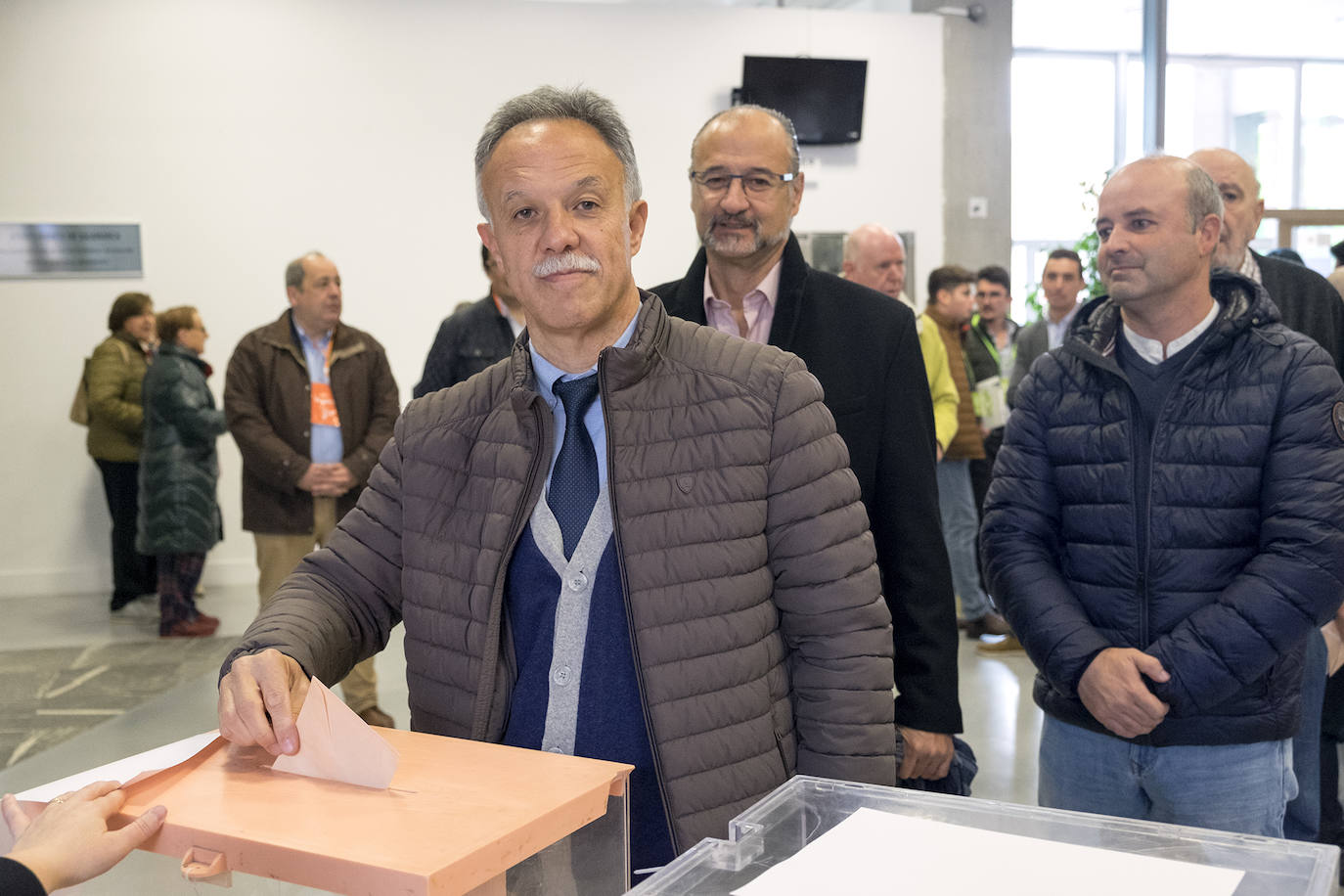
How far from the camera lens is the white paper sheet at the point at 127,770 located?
105 cm

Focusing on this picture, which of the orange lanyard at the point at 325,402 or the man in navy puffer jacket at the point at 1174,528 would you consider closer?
the man in navy puffer jacket at the point at 1174,528

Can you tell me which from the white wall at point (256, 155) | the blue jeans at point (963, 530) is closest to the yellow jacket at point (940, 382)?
the blue jeans at point (963, 530)

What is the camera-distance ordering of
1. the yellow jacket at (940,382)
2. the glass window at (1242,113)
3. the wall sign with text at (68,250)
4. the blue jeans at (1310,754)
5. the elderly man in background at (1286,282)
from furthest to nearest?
1. the glass window at (1242,113)
2. the wall sign with text at (68,250)
3. the yellow jacket at (940,382)
4. the elderly man in background at (1286,282)
5. the blue jeans at (1310,754)

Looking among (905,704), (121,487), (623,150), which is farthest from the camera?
(121,487)

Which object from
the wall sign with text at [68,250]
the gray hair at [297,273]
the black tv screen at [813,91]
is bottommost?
the gray hair at [297,273]

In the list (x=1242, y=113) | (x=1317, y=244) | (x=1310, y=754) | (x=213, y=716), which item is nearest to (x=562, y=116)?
(x=1310, y=754)

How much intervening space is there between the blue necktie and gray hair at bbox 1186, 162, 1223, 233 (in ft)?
4.37

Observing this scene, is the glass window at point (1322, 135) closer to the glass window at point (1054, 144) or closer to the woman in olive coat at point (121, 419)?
the glass window at point (1054, 144)

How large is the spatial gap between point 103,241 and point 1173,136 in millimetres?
7212

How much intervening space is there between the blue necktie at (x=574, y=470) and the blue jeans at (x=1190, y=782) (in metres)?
1.24

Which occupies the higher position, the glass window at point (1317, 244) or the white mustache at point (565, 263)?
the glass window at point (1317, 244)

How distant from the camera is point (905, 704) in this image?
80.4 inches

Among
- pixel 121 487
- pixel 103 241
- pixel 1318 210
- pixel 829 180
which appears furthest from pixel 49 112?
pixel 1318 210

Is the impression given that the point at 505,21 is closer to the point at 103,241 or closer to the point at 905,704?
the point at 103,241
